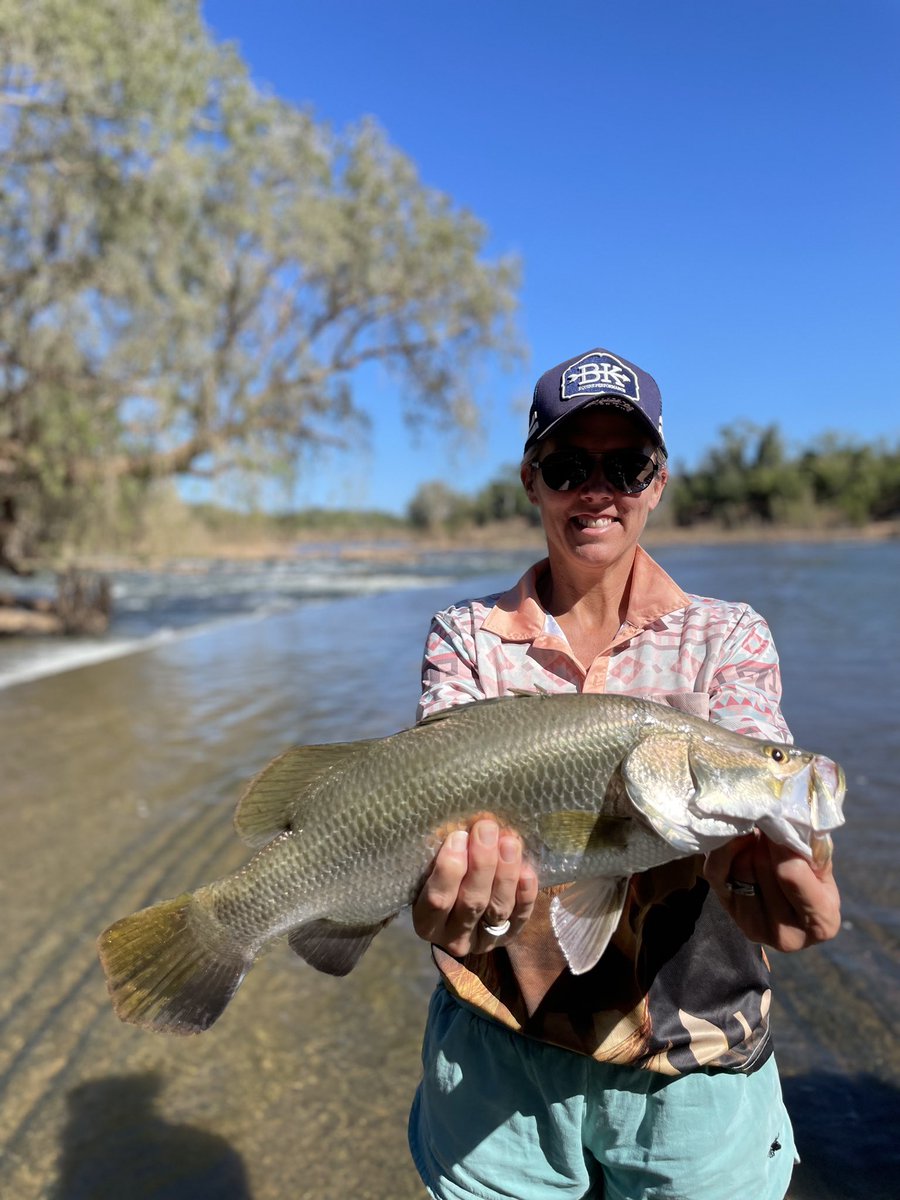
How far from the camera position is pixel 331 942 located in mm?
2197

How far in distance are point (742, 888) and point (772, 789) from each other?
0.27 meters

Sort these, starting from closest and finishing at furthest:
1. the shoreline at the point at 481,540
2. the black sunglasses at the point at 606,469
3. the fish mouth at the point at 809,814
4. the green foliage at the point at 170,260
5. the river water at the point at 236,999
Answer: the fish mouth at the point at 809,814 → the black sunglasses at the point at 606,469 → the river water at the point at 236,999 → the green foliage at the point at 170,260 → the shoreline at the point at 481,540

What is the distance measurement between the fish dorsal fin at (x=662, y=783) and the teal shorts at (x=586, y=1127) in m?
0.58

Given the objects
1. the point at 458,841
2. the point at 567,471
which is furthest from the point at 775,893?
the point at 567,471

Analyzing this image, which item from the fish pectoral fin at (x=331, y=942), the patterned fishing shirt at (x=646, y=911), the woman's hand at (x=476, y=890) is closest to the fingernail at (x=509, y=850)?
the woman's hand at (x=476, y=890)

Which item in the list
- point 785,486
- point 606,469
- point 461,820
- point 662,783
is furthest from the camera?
point 785,486

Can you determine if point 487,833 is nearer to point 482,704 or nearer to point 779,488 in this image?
point 482,704

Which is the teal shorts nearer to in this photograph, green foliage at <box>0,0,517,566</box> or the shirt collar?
the shirt collar

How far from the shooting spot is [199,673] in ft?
50.1

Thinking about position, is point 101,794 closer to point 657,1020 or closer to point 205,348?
point 657,1020

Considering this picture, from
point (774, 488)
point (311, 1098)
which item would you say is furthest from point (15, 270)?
point (774, 488)

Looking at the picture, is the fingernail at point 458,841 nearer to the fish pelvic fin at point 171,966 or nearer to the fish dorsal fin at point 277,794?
the fish dorsal fin at point 277,794

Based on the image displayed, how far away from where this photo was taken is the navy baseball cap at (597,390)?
230 centimetres

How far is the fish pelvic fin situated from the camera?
209 cm
